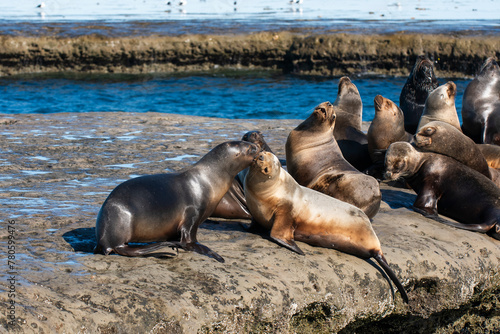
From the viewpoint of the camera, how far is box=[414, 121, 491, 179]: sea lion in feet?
19.9

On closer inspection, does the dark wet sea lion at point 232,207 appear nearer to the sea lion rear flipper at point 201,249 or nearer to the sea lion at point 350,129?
the sea lion rear flipper at point 201,249

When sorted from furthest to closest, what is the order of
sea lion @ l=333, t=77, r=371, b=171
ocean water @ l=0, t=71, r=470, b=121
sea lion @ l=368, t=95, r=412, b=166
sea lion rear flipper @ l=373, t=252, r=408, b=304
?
ocean water @ l=0, t=71, r=470, b=121
sea lion @ l=333, t=77, r=371, b=171
sea lion @ l=368, t=95, r=412, b=166
sea lion rear flipper @ l=373, t=252, r=408, b=304

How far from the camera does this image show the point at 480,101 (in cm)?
813

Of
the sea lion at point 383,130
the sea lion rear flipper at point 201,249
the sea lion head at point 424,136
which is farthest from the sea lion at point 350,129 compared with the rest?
the sea lion rear flipper at point 201,249

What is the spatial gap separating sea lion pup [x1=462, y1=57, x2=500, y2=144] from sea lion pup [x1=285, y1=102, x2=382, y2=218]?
→ 3041 millimetres

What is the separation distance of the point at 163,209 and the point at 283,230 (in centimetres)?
90

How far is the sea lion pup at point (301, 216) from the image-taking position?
4359 millimetres

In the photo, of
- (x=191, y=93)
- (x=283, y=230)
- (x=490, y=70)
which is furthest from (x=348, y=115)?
(x=191, y=93)

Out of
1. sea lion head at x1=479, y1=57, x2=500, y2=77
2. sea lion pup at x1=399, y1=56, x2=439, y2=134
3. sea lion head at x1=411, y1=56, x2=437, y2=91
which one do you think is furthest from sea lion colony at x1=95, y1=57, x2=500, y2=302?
sea lion head at x1=411, y1=56, x2=437, y2=91

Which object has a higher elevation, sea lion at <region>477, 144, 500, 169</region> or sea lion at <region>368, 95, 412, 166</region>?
sea lion at <region>368, 95, 412, 166</region>

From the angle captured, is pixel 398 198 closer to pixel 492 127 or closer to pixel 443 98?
pixel 443 98

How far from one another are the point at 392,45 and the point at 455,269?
16.9 m

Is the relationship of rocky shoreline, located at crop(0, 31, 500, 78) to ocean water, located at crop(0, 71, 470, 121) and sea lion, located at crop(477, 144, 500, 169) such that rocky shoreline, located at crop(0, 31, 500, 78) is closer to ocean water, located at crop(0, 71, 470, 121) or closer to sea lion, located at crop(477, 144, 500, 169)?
ocean water, located at crop(0, 71, 470, 121)

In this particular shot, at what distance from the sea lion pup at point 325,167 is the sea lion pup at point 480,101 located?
304 cm
